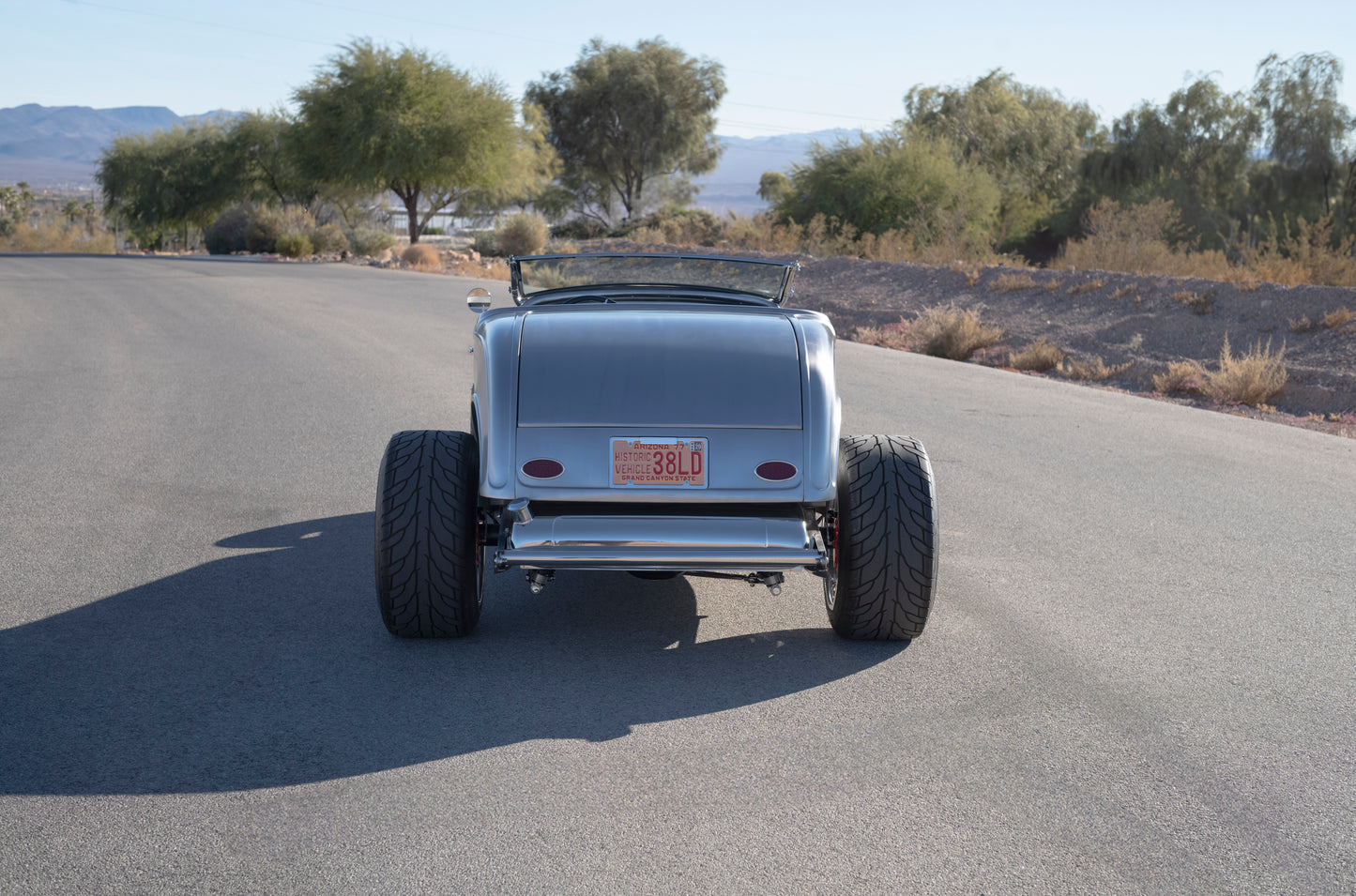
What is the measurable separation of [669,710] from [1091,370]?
13.5m

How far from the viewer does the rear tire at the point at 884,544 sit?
449 cm

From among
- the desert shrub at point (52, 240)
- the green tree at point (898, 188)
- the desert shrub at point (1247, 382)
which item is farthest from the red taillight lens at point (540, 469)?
the desert shrub at point (52, 240)

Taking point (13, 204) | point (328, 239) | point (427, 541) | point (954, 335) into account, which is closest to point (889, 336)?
point (954, 335)

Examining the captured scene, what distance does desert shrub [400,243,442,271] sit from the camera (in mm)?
38378

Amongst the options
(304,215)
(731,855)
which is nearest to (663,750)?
(731,855)

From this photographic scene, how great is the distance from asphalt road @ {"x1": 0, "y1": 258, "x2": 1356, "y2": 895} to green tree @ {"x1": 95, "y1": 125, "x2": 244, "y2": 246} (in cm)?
6270

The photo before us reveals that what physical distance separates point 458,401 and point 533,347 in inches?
259

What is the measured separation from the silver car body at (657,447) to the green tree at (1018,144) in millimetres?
44516

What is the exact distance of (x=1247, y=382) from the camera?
1390 cm

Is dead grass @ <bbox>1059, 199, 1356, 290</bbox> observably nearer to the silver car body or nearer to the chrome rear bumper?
the silver car body

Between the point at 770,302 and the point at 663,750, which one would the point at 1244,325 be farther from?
the point at 663,750

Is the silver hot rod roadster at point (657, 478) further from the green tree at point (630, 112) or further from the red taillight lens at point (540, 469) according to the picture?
the green tree at point (630, 112)

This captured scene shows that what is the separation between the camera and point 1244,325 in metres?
16.8

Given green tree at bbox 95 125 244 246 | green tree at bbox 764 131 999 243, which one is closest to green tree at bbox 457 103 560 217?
green tree at bbox 95 125 244 246
